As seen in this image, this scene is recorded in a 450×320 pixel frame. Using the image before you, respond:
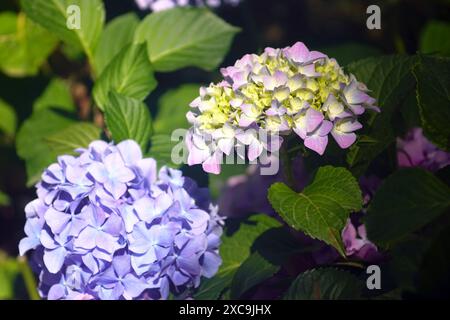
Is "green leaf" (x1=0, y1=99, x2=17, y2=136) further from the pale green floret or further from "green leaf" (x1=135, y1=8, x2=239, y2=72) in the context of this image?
the pale green floret

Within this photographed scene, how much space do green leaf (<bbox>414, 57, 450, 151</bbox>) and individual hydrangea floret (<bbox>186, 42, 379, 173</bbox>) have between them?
2.9 inches

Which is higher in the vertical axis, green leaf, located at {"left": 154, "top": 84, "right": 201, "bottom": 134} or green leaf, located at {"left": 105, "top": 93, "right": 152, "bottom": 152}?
green leaf, located at {"left": 105, "top": 93, "right": 152, "bottom": 152}

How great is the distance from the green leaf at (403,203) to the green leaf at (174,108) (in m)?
0.51

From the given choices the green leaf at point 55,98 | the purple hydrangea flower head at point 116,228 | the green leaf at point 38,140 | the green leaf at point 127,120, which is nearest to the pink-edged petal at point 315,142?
the purple hydrangea flower head at point 116,228

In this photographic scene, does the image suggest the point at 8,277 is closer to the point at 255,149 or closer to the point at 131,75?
the point at 131,75

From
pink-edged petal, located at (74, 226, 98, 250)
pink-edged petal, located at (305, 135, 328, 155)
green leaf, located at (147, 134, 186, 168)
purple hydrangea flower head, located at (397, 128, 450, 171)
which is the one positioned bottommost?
pink-edged petal, located at (74, 226, 98, 250)

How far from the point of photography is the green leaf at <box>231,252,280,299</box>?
963mm

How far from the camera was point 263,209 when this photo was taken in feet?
3.88

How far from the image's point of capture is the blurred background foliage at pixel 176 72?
4.49 feet

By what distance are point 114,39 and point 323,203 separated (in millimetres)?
663

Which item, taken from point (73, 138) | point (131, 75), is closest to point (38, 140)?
point (73, 138)

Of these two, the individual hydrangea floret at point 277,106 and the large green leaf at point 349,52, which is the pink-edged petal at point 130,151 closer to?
the individual hydrangea floret at point 277,106

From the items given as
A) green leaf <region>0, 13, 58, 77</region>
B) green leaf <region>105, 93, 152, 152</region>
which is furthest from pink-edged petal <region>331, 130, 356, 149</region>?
green leaf <region>0, 13, 58, 77</region>
